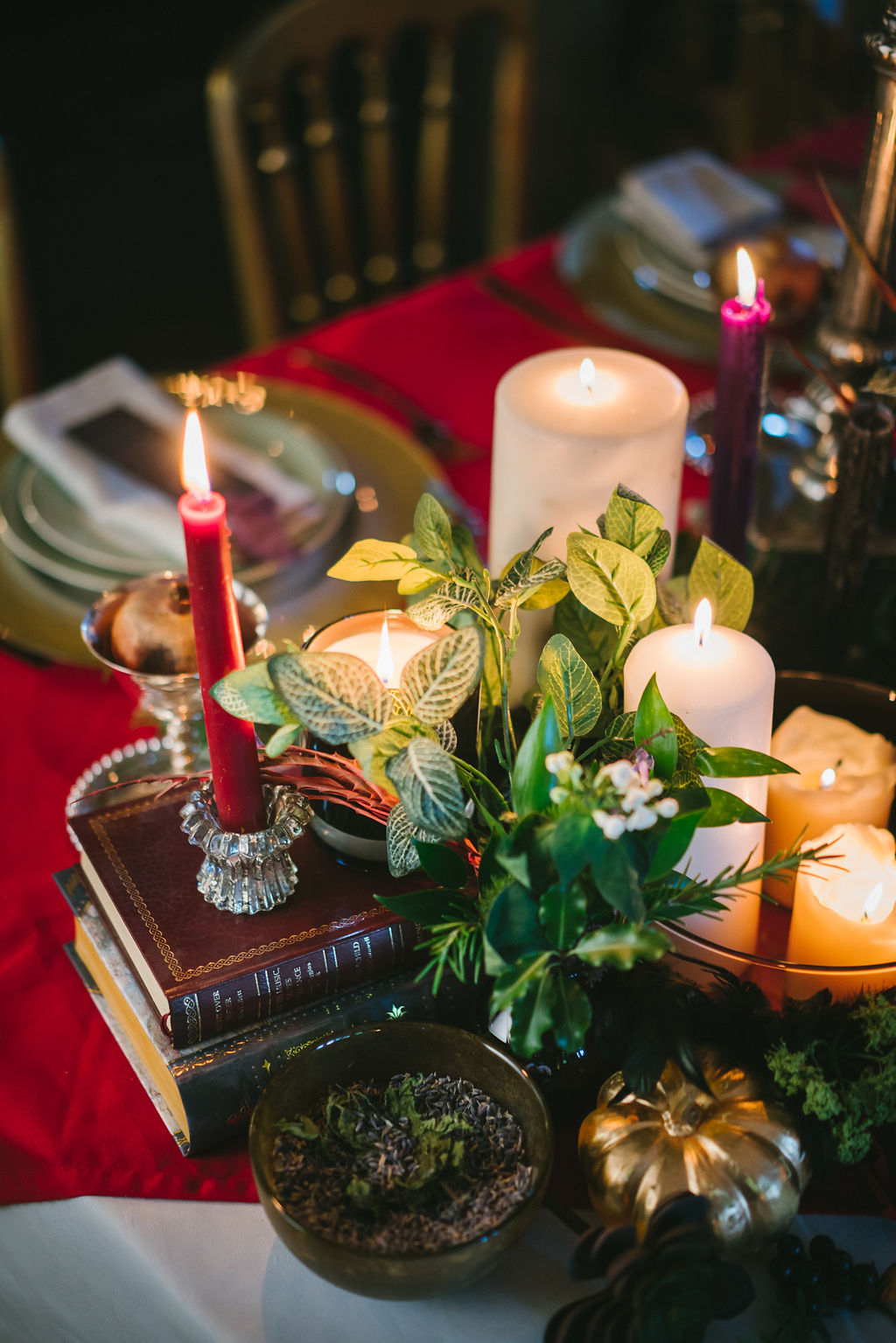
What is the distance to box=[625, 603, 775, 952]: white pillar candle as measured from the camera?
0.51 metres

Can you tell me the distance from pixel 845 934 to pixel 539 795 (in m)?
0.17

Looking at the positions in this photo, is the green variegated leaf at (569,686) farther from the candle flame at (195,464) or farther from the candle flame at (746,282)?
the candle flame at (746,282)

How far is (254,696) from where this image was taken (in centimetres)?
47

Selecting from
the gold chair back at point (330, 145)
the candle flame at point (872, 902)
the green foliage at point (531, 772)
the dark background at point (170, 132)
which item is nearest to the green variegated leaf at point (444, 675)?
the green foliage at point (531, 772)

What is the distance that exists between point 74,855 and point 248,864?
20 cm

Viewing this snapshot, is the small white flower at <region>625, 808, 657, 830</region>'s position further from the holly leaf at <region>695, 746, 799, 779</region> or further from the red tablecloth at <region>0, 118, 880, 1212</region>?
the red tablecloth at <region>0, 118, 880, 1212</region>

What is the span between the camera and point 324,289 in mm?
1572

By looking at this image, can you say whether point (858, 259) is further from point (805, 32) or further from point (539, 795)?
point (805, 32)

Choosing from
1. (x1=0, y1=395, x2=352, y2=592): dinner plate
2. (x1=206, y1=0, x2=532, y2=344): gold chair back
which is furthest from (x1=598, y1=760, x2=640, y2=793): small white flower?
(x1=206, y1=0, x2=532, y2=344): gold chair back

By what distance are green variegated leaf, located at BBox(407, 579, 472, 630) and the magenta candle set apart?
0.74 ft

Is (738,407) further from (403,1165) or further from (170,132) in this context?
(170,132)

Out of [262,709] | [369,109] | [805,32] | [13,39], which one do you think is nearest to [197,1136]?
[262,709]


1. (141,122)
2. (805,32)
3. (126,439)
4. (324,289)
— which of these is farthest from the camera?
(141,122)

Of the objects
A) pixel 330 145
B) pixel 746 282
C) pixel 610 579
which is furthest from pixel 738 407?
pixel 330 145
